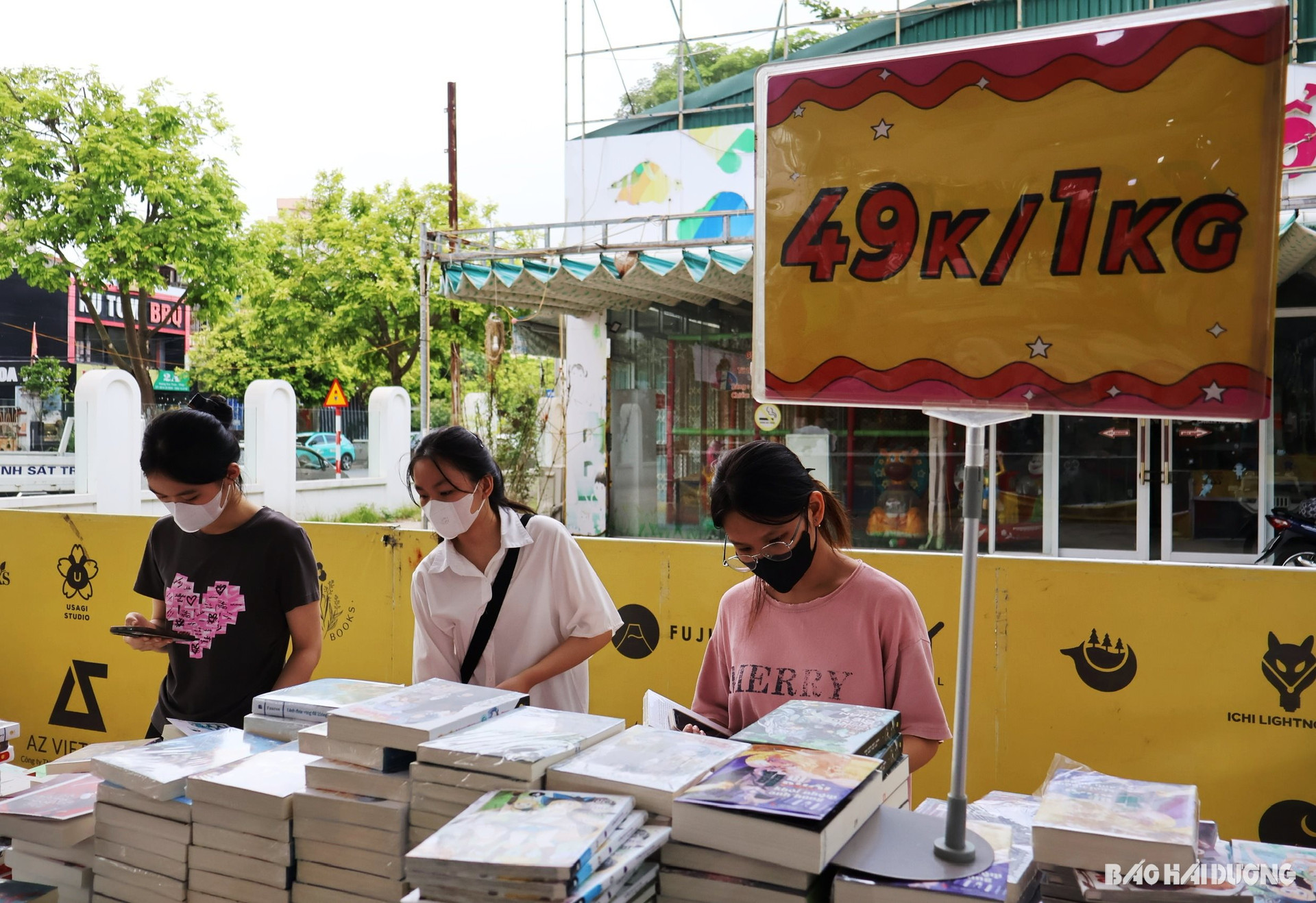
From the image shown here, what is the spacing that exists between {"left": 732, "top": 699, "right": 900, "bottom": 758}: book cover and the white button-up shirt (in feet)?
3.58

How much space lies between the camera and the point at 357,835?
1.60 metres

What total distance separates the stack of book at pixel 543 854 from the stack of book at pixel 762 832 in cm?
5

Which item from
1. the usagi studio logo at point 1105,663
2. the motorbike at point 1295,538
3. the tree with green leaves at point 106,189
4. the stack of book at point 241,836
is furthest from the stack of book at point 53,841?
the tree with green leaves at point 106,189

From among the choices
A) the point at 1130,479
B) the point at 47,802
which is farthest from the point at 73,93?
the point at 47,802

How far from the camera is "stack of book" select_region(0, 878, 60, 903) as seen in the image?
1.81 meters

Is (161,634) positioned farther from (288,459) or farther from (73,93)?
(73,93)

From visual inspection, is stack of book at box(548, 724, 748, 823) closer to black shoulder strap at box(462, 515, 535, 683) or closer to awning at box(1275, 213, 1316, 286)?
black shoulder strap at box(462, 515, 535, 683)

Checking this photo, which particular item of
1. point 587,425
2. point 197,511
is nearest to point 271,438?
point 587,425

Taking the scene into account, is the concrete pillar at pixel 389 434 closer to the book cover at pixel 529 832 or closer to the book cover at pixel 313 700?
the book cover at pixel 313 700

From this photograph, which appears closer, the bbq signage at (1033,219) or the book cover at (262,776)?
the bbq signage at (1033,219)

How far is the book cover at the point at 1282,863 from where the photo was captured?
60.2 inches

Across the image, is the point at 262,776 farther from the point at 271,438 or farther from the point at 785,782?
the point at 271,438

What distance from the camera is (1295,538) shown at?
8.56 m

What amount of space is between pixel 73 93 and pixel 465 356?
23298mm
